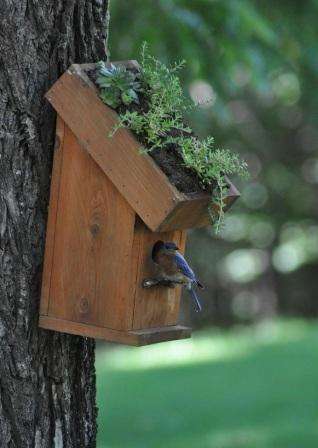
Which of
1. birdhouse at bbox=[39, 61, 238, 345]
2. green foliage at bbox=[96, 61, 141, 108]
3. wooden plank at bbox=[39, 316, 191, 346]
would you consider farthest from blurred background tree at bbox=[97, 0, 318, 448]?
wooden plank at bbox=[39, 316, 191, 346]

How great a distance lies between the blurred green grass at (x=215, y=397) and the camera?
585 cm

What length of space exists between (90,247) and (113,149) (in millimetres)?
311

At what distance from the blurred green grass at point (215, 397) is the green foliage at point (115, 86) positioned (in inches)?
119

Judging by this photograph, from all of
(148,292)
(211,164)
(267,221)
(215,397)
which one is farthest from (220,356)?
(267,221)

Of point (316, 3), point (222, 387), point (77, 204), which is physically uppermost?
point (316, 3)

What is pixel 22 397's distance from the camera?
308cm

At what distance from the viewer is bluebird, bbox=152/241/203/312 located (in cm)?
302

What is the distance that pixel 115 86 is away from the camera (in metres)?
3.01

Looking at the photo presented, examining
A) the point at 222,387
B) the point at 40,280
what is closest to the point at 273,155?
the point at 222,387

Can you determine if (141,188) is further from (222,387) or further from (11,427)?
(222,387)

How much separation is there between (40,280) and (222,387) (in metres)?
4.17

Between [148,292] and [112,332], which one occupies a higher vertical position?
[148,292]

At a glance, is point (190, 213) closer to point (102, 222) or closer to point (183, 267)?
point (183, 267)

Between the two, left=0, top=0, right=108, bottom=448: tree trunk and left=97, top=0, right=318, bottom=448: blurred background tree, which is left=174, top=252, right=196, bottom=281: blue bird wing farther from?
left=97, top=0, right=318, bottom=448: blurred background tree
